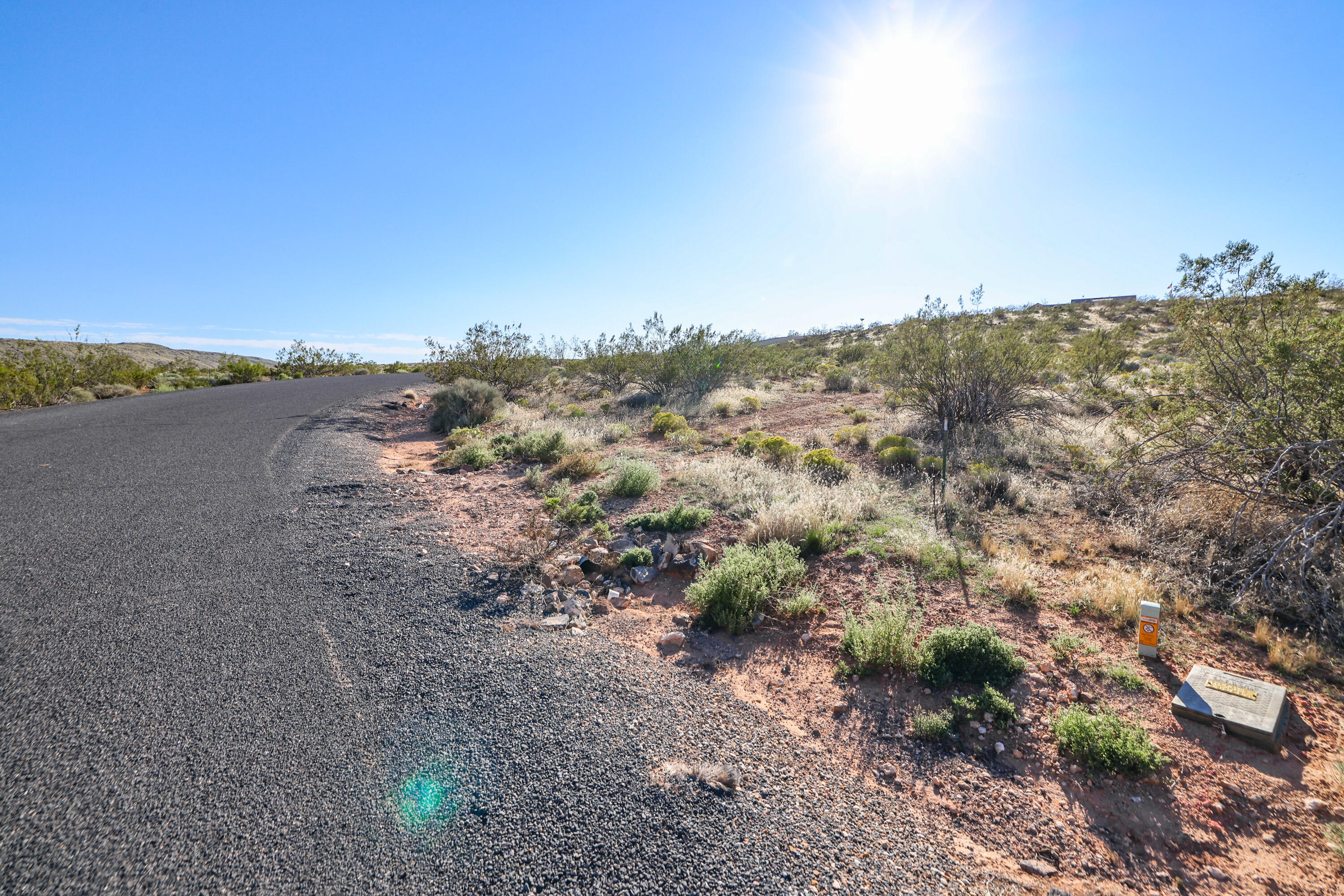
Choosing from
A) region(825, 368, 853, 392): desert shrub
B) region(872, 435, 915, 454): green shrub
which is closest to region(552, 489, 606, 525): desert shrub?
region(872, 435, 915, 454): green shrub

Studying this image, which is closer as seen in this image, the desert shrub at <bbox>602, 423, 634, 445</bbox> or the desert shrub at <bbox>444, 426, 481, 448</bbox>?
the desert shrub at <bbox>444, 426, 481, 448</bbox>

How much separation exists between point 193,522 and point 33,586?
1.51 metres

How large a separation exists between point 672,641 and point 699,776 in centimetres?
162

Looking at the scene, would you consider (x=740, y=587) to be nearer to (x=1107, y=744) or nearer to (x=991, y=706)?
(x=991, y=706)

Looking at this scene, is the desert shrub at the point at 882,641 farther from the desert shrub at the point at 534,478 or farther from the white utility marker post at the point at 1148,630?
the desert shrub at the point at 534,478

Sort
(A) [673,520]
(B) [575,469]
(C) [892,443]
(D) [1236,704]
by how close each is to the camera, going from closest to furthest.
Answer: (D) [1236,704]
(A) [673,520]
(B) [575,469]
(C) [892,443]

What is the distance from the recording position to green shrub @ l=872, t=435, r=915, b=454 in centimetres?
955

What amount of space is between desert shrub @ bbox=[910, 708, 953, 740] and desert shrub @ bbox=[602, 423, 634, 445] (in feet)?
30.4

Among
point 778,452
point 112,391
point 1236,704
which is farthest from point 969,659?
point 112,391

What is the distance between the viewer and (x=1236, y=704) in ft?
10.8

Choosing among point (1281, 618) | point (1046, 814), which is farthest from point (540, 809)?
point (1281, 618)

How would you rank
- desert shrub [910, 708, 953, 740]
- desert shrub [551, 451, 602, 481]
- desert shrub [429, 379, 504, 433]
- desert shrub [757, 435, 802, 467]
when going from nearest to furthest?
desert shrub [910, 708, 953, 740] < desert shrub [551, 451, 602, 481] < desert shrub [757, 435, 802, 467] < desert shrub [429, 379, 504, 433]

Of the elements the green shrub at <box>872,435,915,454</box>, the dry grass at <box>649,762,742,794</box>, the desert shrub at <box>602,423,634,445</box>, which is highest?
the green shrub at <box>872,435,915,454</box>

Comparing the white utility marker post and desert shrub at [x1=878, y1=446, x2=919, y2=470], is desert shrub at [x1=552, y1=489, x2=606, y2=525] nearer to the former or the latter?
desert shrub at [x1=878, y1=446, x2=919, y2=470]
